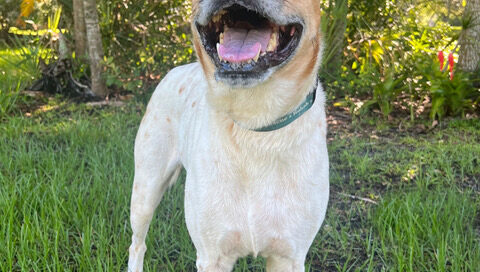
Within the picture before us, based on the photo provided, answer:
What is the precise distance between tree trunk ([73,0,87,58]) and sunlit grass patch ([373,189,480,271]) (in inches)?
193

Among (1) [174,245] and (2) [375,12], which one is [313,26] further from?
(2) [375,12]

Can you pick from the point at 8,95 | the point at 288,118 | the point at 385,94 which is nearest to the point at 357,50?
the point at 385,94

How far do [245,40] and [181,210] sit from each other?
1883 mm

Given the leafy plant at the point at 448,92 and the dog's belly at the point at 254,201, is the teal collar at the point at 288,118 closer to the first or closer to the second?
the dog's belly at the point at 254,201

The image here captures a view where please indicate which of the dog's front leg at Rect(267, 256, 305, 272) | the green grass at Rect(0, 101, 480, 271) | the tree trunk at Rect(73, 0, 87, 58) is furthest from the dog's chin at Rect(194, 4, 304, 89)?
the tree trunk at Rect(73, 0, 87, 58)

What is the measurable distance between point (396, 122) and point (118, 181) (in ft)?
11.0

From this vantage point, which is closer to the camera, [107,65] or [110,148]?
[110,148]

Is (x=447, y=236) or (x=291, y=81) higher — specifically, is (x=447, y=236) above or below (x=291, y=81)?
below

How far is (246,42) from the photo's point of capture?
1.95 m

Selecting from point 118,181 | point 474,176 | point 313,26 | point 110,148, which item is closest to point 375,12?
point 474,176

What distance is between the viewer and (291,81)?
6.81 ft

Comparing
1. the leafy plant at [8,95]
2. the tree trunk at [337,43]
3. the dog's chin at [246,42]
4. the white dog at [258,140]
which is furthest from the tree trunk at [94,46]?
the dog's chin at [246,42]

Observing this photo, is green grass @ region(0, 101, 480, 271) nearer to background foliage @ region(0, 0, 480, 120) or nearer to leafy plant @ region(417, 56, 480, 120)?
leafy plant @ region(417, 56, 480, 120)

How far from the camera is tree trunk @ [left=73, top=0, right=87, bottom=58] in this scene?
22.1 ft
